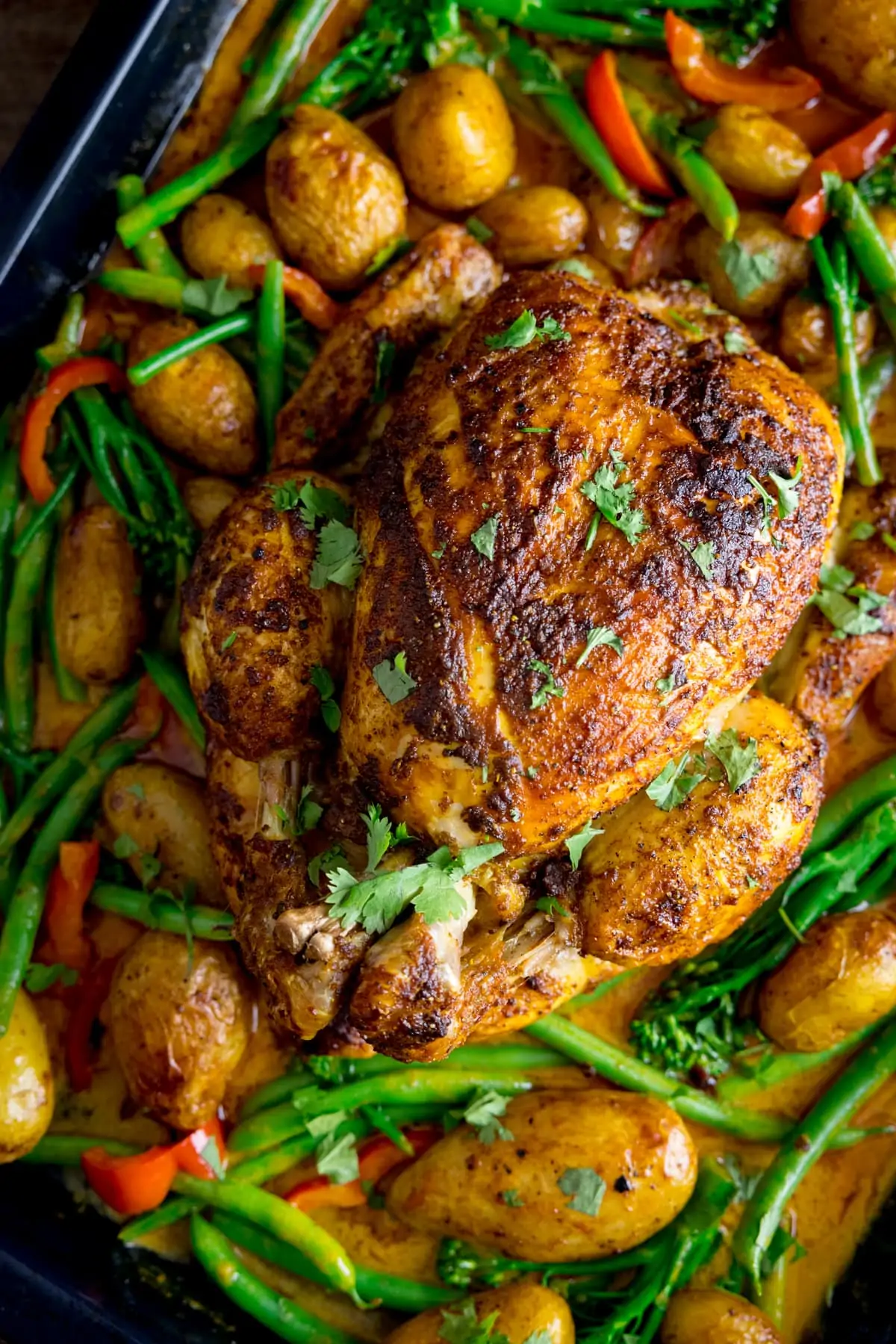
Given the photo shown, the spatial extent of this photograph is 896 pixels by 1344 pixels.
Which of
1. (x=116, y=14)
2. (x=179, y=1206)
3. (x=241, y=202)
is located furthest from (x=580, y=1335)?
(x=116, y=14)

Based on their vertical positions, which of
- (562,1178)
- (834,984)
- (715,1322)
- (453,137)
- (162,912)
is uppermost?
(453,137)

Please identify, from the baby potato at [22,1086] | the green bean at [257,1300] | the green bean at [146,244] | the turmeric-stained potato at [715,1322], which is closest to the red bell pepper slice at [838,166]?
the green bean at [146,244]

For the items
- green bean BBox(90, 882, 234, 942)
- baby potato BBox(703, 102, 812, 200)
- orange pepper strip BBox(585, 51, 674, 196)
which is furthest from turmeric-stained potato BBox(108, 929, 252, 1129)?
baby potato BBox(703, 102, 812, 200)

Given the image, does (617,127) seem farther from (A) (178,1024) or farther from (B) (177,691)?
(A) (178,1024)

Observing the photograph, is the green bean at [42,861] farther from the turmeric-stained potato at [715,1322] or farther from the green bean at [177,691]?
the turmeric-stained potato at [715,1322]

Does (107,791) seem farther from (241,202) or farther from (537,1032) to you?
(241,202)

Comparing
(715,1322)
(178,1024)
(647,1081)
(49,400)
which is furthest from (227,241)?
(715,1322)
